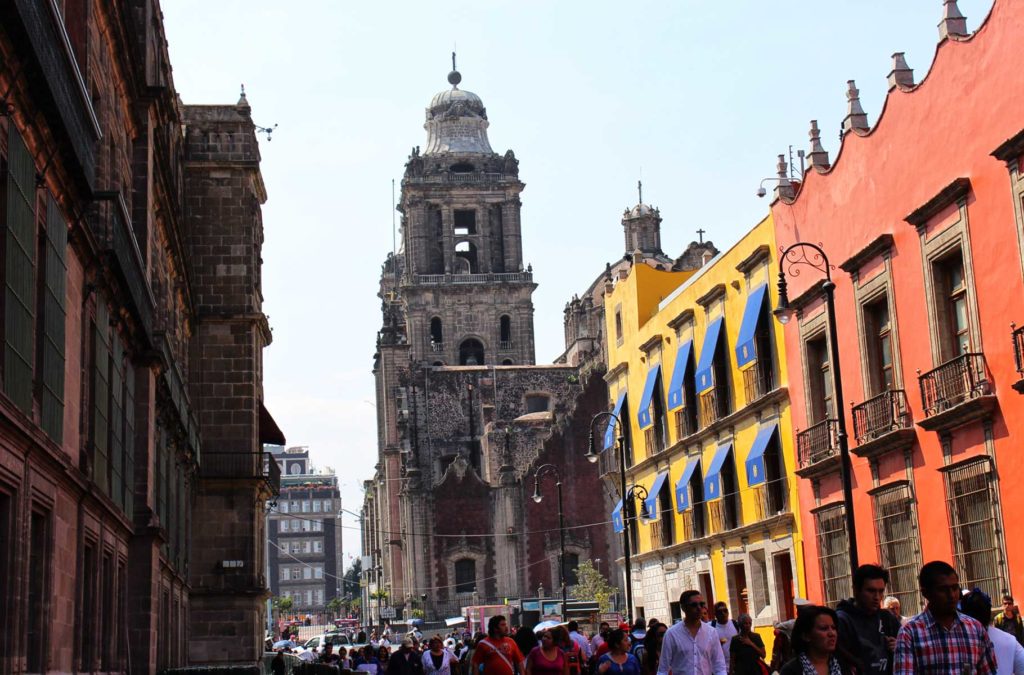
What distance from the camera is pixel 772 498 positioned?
2870 centimetres

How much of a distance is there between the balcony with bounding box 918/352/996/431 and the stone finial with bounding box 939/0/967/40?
14.4 feet

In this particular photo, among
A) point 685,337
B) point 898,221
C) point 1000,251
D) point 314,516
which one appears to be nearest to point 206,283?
Answer: point 685,337

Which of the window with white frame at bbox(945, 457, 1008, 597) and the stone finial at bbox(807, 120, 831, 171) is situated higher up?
the stone finial at bbox(807, 120, 831, 171)

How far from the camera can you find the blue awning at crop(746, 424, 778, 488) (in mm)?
28109

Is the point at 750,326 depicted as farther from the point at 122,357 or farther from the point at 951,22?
the point at 122,357

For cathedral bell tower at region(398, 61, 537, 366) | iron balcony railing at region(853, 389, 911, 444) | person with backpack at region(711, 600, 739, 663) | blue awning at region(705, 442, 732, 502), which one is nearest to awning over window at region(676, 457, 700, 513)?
blue awning at region(705, 442, 732, 502)

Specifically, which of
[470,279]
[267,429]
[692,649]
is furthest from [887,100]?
[470,279]

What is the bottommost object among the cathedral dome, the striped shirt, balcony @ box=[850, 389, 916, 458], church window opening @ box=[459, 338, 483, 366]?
the striped shirt

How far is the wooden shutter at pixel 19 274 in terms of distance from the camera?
11750 mm

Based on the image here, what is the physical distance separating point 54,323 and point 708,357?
729 inches

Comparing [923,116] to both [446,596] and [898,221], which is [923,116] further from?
[446,596]

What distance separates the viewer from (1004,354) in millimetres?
19562

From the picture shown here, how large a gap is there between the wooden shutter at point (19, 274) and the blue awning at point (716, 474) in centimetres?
1937

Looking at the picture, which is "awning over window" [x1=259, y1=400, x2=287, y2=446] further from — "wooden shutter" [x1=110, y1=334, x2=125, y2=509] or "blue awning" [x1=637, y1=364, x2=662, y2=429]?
"wooden shutter" [x1=110, y1=334, x2=125, y2=509]
